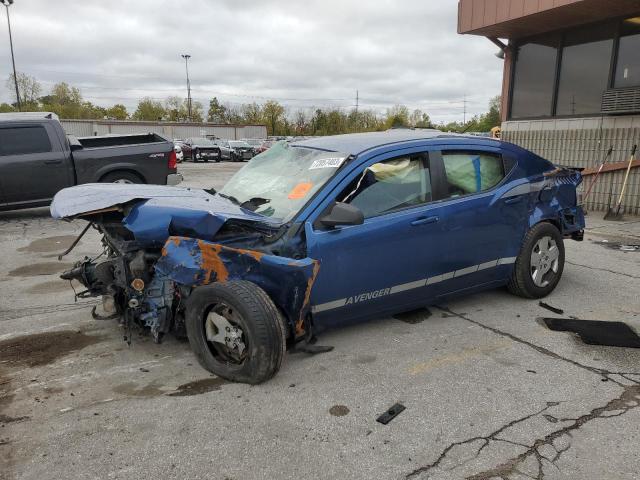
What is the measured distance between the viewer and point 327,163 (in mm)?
3840

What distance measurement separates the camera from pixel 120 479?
7.80 feet

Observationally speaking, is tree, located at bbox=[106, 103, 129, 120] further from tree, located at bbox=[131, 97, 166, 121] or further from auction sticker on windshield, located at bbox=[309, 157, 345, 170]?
auction sticker on windshield, located at bbox=[309, 157, 345, 170]

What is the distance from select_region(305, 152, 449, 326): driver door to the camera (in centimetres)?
350

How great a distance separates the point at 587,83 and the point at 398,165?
29.3 ft

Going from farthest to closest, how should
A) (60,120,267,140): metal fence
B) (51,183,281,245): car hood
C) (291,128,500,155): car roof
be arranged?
1. (60,120,267,140): metal fence
2. (291,128,500,155): car roof
3. (51,183,281,245): car hood

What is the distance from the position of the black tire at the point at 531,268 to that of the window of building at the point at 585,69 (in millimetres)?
7297

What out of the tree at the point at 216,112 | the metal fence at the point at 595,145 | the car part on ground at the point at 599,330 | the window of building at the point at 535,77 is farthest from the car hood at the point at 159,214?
the tree at the point at 216,112

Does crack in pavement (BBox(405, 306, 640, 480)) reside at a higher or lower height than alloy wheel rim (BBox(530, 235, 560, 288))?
lower

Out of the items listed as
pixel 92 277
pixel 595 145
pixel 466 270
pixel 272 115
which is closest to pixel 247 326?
pixel 92 277

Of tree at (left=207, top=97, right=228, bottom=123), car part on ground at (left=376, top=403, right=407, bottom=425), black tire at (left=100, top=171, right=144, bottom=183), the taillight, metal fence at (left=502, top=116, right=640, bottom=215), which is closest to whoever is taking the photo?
car part on ground at (left=376, top=403, right=407, bottom=425)

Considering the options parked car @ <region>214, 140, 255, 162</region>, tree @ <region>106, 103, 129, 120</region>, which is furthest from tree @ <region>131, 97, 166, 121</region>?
parked car @ <region>214, 140, 255, 162</region>

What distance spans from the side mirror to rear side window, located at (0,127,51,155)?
7824 mm

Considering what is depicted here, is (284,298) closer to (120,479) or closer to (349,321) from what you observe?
(349,321)

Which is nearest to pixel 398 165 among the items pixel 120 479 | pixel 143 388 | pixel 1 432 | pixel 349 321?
pixel 349 321
